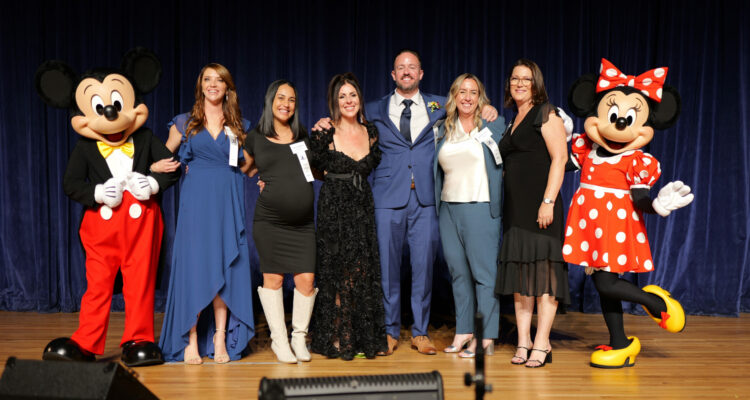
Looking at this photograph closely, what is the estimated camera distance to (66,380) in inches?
82.4

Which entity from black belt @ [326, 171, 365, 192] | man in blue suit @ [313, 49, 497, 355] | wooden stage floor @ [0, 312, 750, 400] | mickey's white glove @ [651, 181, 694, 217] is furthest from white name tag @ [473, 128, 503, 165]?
wooden stage floor @ [0, 312, 750, 400]

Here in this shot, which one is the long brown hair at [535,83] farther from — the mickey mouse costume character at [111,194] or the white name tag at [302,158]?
the mickey mouse costume character at [111,194]

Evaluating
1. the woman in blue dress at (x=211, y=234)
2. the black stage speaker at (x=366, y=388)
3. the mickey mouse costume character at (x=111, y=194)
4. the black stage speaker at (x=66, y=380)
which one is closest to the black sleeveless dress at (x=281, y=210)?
the woman in blue dress at (x=211, y=234)

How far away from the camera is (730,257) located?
508 cm

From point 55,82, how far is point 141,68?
1.48 feet

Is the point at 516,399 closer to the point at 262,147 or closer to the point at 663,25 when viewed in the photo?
the point at 262,147

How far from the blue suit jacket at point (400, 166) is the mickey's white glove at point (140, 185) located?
126cm

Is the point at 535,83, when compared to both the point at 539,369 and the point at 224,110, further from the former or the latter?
the point at 224,110

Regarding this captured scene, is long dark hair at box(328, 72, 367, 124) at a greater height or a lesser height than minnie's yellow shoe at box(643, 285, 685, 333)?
greater

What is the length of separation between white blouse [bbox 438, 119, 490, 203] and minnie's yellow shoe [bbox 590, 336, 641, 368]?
105cm

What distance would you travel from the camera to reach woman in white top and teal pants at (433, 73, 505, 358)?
11.7 feet

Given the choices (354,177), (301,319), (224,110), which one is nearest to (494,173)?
(354,177)

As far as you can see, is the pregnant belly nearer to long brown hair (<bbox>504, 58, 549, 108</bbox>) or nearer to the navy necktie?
the navy necktie

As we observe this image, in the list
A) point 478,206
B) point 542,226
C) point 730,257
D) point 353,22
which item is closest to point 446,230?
point 478,206
